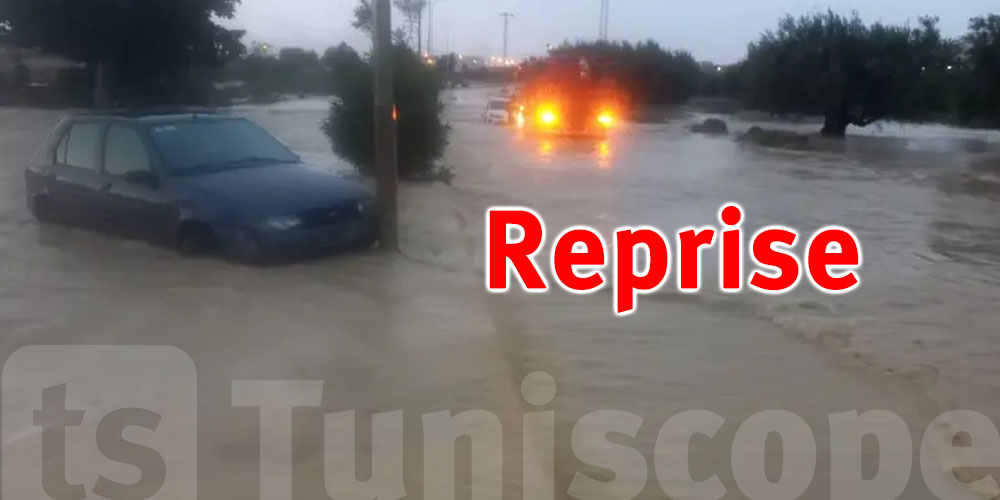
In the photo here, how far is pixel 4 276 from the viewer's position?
32.0 ft

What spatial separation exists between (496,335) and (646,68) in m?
60.2

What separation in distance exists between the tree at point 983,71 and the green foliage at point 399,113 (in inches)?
857

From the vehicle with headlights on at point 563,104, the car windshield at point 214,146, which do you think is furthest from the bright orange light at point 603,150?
the car windshield at point 214,146

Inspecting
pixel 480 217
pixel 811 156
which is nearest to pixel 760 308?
pixel 480 217

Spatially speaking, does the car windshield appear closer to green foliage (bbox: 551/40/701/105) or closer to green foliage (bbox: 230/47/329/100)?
green foliage (bbox: 230/47/329/100)

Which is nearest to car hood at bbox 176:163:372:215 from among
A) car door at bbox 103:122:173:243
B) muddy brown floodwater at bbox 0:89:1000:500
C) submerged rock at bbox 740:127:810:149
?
car door at bbox 103:122:173:243

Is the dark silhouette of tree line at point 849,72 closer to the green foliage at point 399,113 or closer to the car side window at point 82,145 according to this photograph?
the green foliage at point 399,113

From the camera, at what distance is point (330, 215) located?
31.5 feet

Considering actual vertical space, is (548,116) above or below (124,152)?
below

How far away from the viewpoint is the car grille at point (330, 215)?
9398mm

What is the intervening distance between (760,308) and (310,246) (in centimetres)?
425

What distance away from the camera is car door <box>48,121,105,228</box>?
10.5 meters

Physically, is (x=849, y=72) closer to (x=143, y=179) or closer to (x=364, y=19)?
(x=364, y=19)

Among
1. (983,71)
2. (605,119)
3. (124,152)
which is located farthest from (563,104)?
(124,152)
